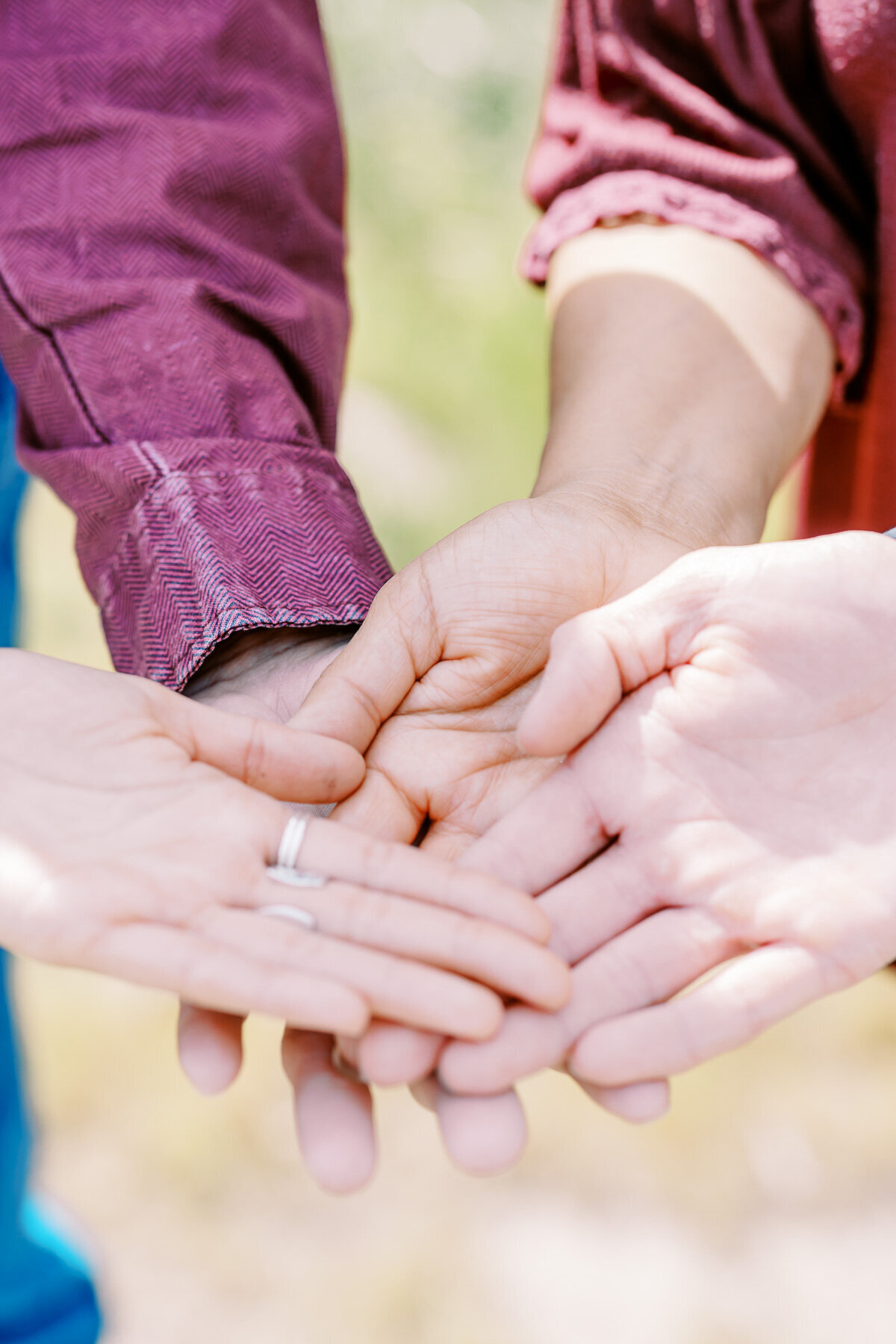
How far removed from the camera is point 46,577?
2941mm

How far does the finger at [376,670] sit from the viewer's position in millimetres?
1082

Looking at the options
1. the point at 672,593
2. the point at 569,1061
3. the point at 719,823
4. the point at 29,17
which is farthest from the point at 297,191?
the point at 569,1061

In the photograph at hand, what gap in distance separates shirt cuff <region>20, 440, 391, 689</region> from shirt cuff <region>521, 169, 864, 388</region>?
0.58 metres

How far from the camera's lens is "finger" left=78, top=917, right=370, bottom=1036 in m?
0.82

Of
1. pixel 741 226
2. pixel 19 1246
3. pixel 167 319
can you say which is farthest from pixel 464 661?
pixel 19 1246

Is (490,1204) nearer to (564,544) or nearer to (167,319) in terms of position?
(564,544)

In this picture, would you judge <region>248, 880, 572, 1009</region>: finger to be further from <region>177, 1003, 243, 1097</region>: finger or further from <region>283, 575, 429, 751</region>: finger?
<region>283, 575, 429, 751</region>: finger

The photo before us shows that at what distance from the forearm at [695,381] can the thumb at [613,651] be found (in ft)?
0.82

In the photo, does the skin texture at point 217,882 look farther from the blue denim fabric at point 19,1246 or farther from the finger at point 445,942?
the blue denim fabric at point 19,1246

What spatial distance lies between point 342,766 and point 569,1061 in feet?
1.16

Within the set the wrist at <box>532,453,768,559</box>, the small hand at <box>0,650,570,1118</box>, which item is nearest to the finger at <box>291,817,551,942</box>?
the small hand at <box>0,650,570,1118</box>

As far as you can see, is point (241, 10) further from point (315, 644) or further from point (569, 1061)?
point (569, 1061)

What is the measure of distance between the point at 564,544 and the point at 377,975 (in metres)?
0.54

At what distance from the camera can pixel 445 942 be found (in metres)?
0.88
